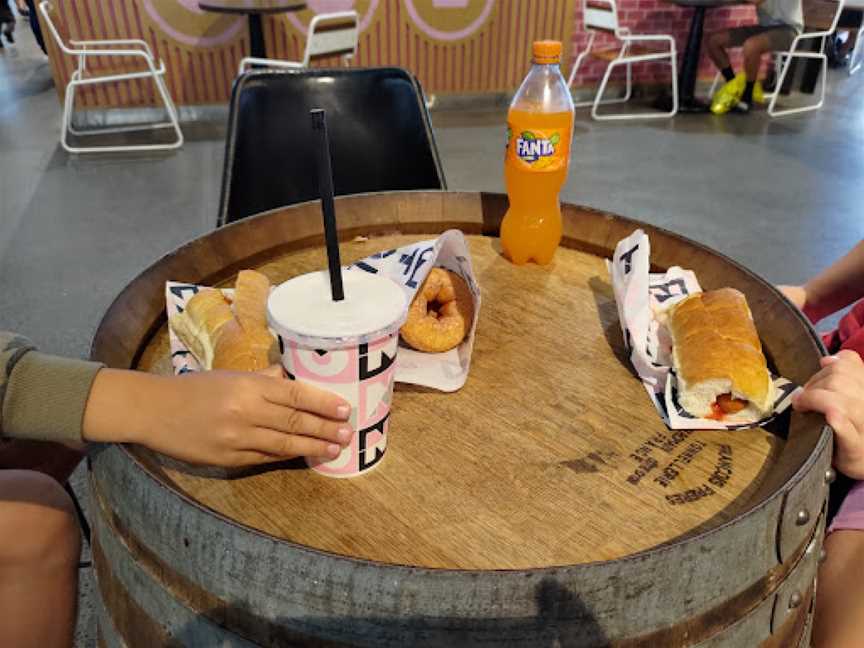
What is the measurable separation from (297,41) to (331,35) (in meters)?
1.55

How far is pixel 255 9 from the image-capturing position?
537 centimetres

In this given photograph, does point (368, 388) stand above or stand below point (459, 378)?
above

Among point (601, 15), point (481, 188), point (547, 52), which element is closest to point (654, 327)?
point (547, 52)

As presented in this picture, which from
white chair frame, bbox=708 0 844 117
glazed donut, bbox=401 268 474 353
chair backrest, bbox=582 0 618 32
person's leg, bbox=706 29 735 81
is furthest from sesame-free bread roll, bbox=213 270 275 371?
person's leg, bbox=706 29 735 81

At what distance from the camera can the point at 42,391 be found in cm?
87

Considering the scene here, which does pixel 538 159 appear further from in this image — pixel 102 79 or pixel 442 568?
pixel 102 79

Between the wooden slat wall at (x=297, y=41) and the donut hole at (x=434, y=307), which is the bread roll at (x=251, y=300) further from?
the wooden slat wall at (x=297, y=41)

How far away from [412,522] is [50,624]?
780mm

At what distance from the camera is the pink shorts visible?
1178mm

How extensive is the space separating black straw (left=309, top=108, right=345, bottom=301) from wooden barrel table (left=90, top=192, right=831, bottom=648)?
0.87ft


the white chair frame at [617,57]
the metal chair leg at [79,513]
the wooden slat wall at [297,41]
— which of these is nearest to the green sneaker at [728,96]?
the white chair frame at [617,57]

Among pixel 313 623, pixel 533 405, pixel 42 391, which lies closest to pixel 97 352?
pixel 42 391

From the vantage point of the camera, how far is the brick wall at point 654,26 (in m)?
7.18

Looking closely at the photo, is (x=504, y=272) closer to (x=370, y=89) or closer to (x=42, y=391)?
(x=42, y=391)
